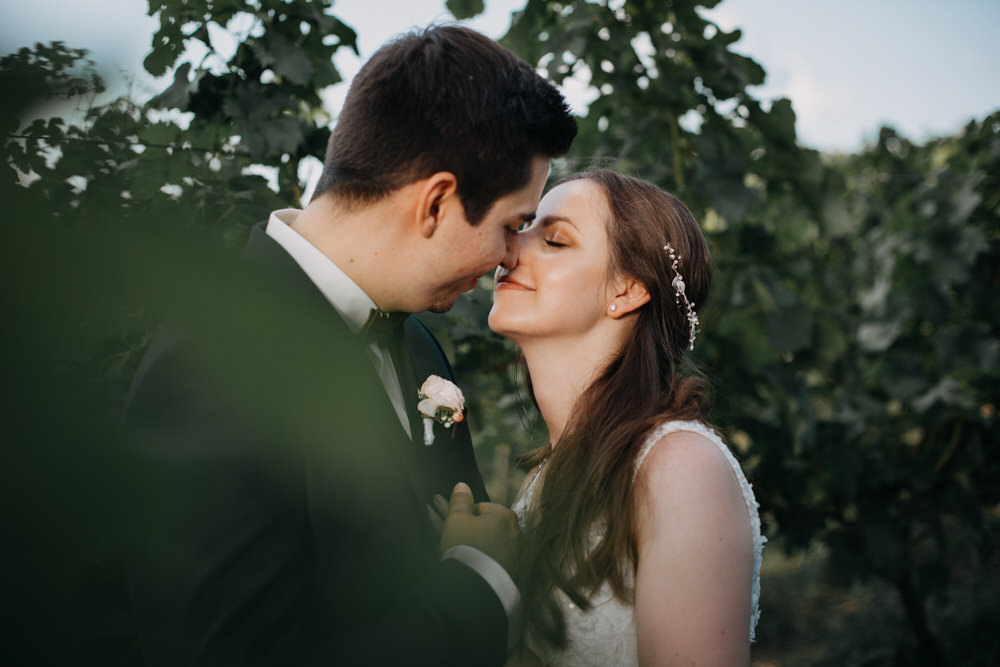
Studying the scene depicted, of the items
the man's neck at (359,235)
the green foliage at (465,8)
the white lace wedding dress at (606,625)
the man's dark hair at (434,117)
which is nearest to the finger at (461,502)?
the white lace wedding dress at (606,625)

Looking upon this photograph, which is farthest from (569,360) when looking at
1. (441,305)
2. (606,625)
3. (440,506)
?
(606,625)

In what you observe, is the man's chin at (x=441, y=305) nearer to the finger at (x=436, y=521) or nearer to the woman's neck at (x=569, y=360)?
the woman's neck at (x=569, y=360)

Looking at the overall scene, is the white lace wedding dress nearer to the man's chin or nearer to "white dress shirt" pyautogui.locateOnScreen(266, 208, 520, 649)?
"white dress shirt" pyautogui.locateOnScreen(266, 208, 520, 649)

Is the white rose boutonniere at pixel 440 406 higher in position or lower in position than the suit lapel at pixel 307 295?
lower

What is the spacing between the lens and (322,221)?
6.15ft

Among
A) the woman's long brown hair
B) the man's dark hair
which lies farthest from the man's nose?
the woman's long brown hair

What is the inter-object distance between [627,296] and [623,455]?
0.58m

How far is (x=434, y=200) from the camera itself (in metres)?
1.88

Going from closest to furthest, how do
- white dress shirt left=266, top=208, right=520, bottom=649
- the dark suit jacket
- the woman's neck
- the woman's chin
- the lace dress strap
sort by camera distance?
the dark suit jacket → white dress shirt left=266, top=208, right=520, bottom=649 → the lace dress strap → the woman's chin → the woman's neck

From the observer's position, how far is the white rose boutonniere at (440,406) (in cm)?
202

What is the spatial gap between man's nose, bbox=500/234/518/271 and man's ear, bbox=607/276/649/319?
37 cm

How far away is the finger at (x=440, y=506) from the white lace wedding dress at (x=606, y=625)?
1.45ft

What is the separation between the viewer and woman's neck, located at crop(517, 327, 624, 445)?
2459 millimetres

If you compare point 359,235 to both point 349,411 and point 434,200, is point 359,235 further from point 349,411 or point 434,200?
point 349,411
